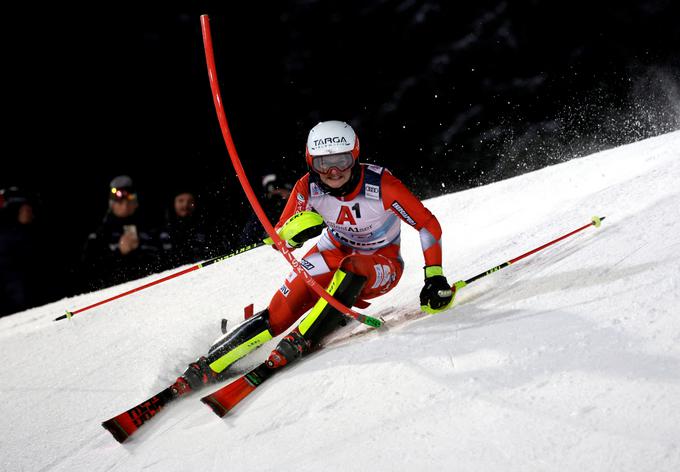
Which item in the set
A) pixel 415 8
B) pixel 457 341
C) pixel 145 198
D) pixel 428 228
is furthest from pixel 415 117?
pixel 457 341

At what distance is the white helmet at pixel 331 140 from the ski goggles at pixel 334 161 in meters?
0.02

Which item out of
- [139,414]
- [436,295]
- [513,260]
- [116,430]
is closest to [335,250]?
[436,295]

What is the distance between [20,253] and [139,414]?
369 centimetres

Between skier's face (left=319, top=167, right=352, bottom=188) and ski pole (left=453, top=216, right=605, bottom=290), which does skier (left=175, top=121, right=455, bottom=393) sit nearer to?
skier's face (left=319, top=167, right=352, bottom=188)

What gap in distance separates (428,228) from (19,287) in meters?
4.44

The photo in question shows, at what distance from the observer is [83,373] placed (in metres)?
3.94

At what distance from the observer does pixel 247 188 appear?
279cm

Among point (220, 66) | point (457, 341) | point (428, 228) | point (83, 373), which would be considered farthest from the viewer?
point (220, 66)

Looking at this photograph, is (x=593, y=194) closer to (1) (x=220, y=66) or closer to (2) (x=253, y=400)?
(2) (x=253, y=400)

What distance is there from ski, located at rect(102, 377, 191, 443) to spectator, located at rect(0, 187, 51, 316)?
3530mm

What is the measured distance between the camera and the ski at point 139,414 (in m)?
2.68

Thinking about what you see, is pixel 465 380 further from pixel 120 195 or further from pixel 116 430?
pixel 120 195

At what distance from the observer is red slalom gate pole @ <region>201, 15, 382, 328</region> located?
2.70 m

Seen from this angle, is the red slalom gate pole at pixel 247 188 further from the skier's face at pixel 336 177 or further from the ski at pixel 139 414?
the ski at pixel 139 414
